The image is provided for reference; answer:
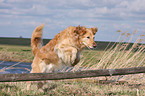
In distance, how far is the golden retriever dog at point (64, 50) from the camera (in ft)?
17.6

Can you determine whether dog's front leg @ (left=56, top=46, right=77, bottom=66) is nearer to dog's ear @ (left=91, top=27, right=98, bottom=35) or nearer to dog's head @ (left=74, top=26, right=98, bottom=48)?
dog's head @ (left=74, top=26, right=98, bottom=48)

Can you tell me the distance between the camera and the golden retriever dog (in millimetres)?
5352

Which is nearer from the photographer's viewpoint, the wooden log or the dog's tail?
the wooden log

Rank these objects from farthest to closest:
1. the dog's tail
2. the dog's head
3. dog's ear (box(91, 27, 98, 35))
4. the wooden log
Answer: the dog's tail
dog's ear (box(91, 27, 98, 35))
the dog's head
the wooden log

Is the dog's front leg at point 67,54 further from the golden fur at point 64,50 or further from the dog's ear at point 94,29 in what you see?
the dog's ear at point 94,29

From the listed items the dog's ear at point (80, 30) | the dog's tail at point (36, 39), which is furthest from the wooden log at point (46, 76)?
the dog's tail at point (36, 39)

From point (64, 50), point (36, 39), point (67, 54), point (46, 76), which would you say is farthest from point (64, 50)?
point (46, 76)

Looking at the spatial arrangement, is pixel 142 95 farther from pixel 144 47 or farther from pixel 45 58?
pixel 144 47

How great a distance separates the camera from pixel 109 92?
17.4ft

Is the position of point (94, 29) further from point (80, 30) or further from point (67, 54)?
point (67, 54)

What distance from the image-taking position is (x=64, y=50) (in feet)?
17.7

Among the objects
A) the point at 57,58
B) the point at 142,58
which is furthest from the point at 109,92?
the point at 142,58

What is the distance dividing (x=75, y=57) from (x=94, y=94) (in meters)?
1.02

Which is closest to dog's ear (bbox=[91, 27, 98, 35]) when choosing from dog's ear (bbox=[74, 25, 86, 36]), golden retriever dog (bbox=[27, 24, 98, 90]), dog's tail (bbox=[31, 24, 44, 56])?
golden retriever dog (bbox=[27, 24, 98, 90])
